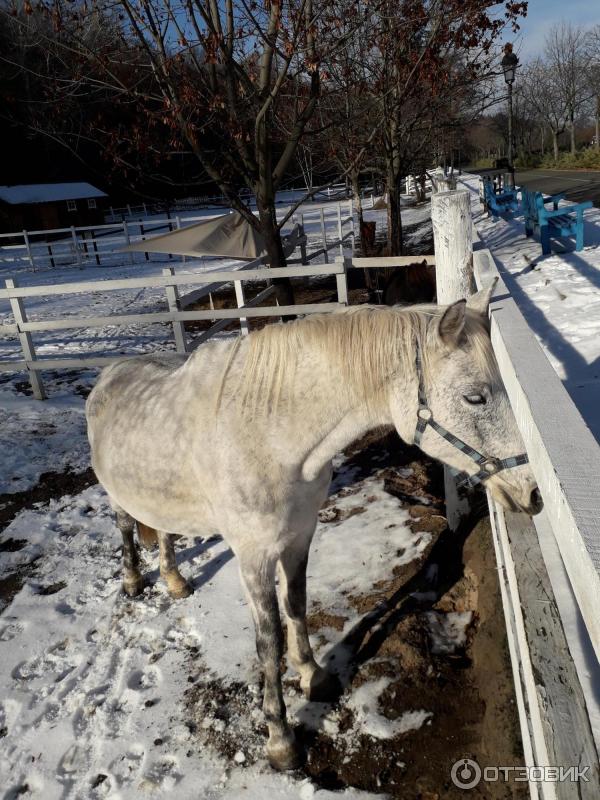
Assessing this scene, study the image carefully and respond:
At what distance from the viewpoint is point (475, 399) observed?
1.90 m

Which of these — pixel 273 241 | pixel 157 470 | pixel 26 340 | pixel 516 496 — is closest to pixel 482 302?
pixel 516 496

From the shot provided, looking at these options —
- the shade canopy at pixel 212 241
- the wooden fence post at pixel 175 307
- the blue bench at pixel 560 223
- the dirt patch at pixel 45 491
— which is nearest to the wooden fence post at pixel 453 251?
the dirt patch at pixel 45 491

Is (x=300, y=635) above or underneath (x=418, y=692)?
above

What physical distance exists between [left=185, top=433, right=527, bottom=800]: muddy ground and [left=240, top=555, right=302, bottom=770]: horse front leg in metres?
0.11

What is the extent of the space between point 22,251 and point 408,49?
24646 millimetres

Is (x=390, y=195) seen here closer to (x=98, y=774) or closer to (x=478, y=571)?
(x=478, y=571)

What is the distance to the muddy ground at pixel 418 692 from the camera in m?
2.21

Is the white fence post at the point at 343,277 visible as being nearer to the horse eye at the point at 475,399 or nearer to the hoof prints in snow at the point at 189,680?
the hoof prints in snow at the point at 189,680

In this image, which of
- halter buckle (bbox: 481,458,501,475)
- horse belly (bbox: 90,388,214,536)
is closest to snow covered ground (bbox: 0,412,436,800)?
horse belly (bbox: 90,388,214,536)

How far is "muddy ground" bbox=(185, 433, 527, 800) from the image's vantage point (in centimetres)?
221

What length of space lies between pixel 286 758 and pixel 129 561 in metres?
1.66

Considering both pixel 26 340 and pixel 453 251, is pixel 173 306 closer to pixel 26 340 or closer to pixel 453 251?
pixel 26 340
